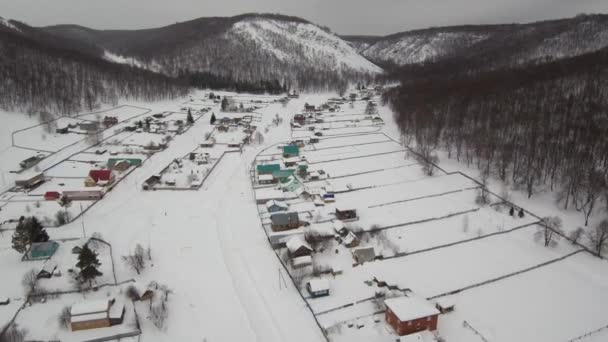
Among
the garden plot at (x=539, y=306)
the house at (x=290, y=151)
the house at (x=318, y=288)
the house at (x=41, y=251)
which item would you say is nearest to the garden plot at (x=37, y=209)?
the house at (x=41, y=251)

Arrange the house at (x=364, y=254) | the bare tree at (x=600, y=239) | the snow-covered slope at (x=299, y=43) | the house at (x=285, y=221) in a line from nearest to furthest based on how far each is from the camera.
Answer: the house at (x=364, y=254) → the bare tree at (x=600, y=239) → the house at (x=285, y=221) → the snow-covered slope at (x=299, y=43)

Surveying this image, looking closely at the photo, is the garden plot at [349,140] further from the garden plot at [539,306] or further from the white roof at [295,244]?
the garden plot at [539,306]

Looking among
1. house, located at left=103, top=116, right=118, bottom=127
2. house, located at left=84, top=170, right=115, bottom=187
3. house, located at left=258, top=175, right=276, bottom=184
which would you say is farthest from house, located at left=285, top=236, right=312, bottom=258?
house, located at left=103, top=116, right=118, bottom=127

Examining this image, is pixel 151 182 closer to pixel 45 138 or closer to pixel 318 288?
pixel 318 288

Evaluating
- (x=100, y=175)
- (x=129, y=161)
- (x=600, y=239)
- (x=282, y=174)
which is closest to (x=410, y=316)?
(x=600, y=239)

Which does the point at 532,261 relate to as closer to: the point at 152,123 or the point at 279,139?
the point at 279,139

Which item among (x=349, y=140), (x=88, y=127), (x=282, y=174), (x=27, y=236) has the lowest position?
(x=27, y=236)
